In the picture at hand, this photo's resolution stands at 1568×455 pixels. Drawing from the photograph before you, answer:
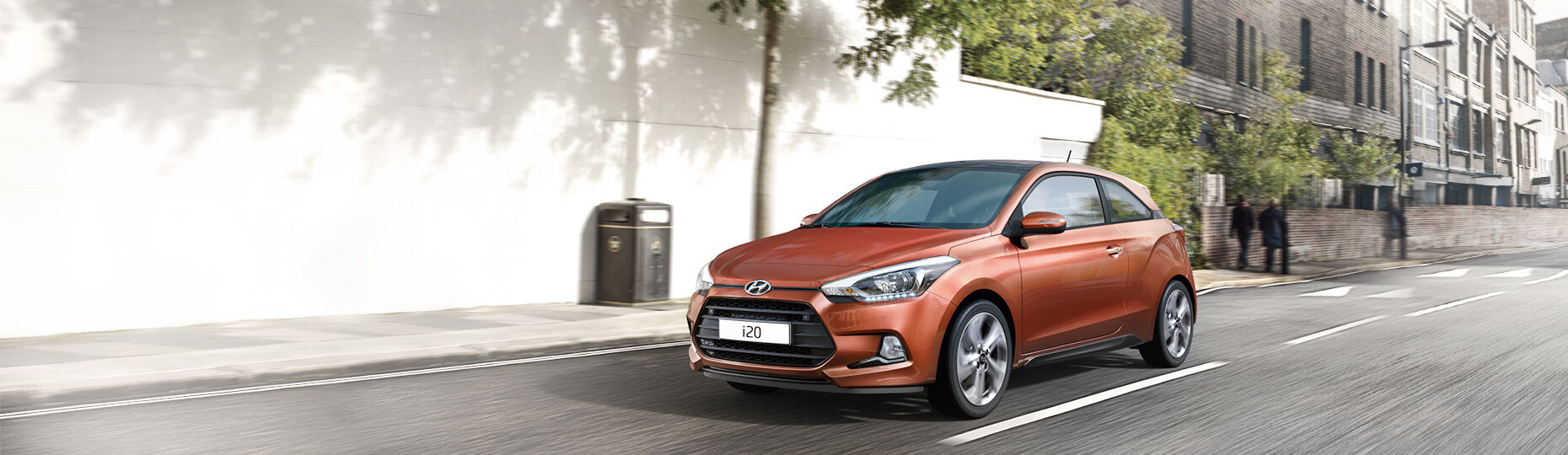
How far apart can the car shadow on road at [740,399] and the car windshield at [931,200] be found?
1.05 m

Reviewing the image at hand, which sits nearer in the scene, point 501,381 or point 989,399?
point 989,399

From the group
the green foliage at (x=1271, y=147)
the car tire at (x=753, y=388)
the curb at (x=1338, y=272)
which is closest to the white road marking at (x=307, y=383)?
the car tire at (x=753, y=388)

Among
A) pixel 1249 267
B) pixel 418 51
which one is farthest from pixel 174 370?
pixel 1249 267

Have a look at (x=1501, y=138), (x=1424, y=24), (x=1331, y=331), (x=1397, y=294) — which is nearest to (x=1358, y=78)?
(x=1424, y=24)

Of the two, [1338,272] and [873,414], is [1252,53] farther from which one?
[873,414]

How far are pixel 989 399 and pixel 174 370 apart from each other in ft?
17.7

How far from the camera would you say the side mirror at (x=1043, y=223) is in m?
6.22

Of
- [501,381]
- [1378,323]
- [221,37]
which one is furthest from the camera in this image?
[1378,323]

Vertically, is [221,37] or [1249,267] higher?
[221,37]

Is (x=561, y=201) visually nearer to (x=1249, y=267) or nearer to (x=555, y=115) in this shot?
(x=555, y=115)

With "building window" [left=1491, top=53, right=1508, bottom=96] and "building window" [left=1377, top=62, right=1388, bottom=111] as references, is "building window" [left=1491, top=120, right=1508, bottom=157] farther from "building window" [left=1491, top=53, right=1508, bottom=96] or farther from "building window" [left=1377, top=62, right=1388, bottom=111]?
"building window" [left=1377, top=62, right=1388, bottom=111]

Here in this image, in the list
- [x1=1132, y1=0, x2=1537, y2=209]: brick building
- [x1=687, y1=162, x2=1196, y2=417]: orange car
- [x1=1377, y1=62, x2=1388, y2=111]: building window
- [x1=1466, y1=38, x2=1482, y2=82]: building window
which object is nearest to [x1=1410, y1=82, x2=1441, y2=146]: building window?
[x1=1132, y1=0, x2=1537, y2=209]: brick building

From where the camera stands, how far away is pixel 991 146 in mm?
19672

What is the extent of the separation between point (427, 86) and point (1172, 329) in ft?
26.0
